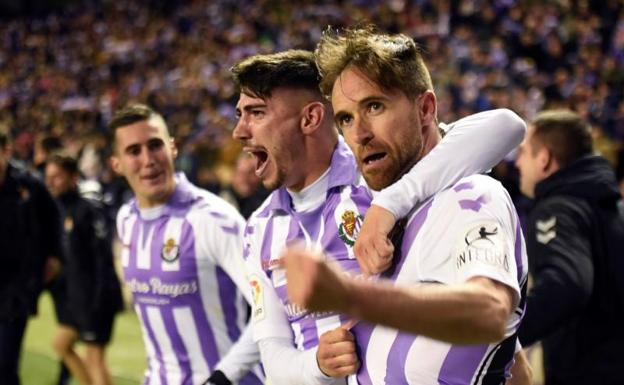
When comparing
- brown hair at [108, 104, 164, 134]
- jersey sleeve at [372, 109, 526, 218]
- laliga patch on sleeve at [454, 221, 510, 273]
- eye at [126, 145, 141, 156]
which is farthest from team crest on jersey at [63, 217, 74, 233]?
laliga patch on sleeve at [454, 221, 510, 273]

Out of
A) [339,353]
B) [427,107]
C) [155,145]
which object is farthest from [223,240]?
[427,107]

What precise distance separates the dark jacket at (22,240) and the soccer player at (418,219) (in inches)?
147

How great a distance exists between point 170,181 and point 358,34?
2085 mm

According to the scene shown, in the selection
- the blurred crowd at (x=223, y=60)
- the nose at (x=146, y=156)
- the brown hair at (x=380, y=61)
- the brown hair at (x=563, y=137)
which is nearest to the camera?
the brown hair at (x=380, y=61)

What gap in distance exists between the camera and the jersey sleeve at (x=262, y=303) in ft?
9.05

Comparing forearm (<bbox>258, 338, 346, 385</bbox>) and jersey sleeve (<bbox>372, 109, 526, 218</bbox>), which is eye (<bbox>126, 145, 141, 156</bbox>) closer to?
forearm (<bbox>258, 338, 346, 385</bbox>)

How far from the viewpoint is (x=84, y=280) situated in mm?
6824

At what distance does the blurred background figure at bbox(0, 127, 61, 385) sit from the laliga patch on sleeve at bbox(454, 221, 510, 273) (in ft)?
13.7

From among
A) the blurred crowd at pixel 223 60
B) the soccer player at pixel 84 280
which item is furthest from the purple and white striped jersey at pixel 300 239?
the blurred crowd at pixel 223 60

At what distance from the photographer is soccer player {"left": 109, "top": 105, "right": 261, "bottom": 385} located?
3.82 meters

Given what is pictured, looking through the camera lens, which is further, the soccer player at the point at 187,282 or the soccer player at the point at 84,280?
the soccer player at the point at 84,280

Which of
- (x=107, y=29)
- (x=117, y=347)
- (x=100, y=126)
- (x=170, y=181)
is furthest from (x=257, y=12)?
(x=170, y=181)

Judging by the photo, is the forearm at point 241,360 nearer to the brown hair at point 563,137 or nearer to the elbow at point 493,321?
the brown hair at point 563,137

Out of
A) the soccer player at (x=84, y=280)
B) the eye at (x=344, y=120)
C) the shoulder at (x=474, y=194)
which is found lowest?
the soccer player at (x=84, y=280)
